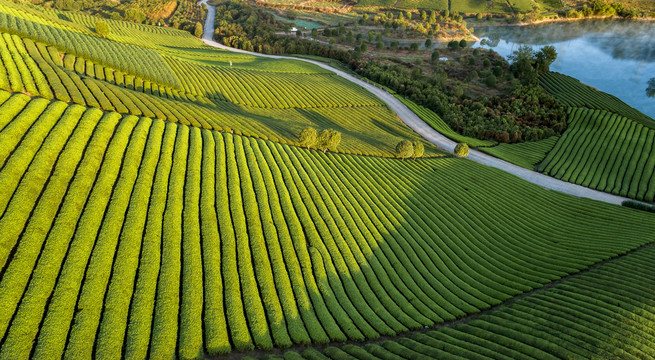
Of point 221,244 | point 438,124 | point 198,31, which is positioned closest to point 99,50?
point 221,244

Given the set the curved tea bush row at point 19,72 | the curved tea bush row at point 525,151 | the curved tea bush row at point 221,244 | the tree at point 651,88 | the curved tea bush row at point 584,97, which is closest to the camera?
the curved tea bush row at point 221,244

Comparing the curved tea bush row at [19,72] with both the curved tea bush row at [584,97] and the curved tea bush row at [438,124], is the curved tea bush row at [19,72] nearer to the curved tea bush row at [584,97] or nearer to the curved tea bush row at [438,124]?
the curved tea bush row at [438,124]

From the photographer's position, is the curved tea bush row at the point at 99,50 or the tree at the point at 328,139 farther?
the curved tea bush row at the point at 99,50

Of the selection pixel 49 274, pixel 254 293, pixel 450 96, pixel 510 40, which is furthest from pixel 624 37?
pixel 49 274

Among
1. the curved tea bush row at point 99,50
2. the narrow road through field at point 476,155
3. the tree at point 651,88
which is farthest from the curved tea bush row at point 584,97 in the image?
the curved tea bush row at point 99,50

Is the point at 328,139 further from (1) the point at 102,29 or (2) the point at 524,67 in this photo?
(2) the point at 524,67

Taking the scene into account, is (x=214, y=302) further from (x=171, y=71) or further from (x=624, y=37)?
(x=624, y=37)

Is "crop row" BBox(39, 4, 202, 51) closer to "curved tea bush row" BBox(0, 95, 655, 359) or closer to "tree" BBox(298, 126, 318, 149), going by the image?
"tree" BBox(298, 126, 318, 149)
